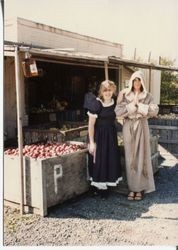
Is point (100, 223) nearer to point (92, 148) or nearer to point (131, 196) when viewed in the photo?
point (131, 196)

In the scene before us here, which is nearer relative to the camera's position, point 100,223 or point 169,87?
point 100,223

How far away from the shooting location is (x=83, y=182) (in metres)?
6.03

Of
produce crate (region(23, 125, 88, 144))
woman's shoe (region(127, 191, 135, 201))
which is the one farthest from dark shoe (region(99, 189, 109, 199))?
produce crate (region(23, 125, 88, 144))

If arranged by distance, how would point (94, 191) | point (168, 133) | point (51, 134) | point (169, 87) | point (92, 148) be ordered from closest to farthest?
1. point (92, 148)
2. point (94, 191)
3. point (51, 134)
4. point (168, 133)
5. point (169, 87)

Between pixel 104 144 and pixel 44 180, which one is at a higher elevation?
pixel 104 144

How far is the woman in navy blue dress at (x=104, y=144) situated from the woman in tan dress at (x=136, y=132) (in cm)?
17

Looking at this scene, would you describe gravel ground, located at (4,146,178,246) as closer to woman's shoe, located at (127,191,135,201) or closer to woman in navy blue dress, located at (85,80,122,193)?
woman's shoe, located at (127,191,135,201)

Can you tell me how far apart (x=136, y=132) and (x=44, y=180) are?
1591mm

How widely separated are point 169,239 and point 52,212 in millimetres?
1674

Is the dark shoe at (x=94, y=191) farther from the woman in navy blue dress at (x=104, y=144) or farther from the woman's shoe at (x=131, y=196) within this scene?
the woman's shoe at (x=131, y=196)

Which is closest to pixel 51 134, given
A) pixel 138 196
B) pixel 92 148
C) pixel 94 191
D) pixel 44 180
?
pixel 94 191

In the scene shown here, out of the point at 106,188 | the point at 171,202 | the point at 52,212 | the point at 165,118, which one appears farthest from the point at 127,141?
the point at 165,118

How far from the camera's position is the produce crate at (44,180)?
17.2ft

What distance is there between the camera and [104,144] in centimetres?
585
